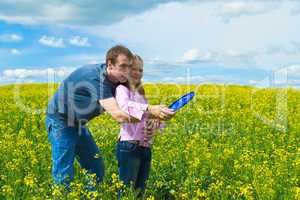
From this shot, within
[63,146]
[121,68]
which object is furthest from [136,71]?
[63,146]

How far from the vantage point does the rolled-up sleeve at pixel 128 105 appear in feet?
16.4

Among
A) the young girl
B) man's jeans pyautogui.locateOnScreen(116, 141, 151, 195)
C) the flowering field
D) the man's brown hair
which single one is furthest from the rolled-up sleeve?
the flowering field

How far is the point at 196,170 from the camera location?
267 inches

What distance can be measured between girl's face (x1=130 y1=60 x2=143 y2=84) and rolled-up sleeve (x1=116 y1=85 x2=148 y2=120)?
135mm

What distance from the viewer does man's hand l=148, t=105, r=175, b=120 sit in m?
4.82

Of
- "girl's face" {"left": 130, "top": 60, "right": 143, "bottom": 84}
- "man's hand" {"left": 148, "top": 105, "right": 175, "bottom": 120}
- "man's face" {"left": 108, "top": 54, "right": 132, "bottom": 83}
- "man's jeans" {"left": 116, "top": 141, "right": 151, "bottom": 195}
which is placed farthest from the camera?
"man's jeans" {"left": 116, "top": 141, "right": 151, "bottom": 195}

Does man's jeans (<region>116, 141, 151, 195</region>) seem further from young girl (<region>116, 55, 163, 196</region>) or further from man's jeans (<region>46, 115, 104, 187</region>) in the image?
man's jeans (<region>46, 115, 104, 187</region>)

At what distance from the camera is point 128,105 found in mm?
5105

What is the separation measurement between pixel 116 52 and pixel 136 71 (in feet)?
1.30

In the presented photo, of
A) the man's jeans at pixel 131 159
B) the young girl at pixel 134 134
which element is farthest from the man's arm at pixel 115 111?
the man's jeans at pixel 131 159

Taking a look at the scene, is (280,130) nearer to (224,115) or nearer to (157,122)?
(224,115)

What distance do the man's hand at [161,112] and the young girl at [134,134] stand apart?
0.19m

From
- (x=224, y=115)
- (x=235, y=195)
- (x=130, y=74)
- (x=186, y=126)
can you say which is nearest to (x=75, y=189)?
(x=130, y=74)

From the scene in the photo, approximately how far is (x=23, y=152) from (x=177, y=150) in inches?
87.7
